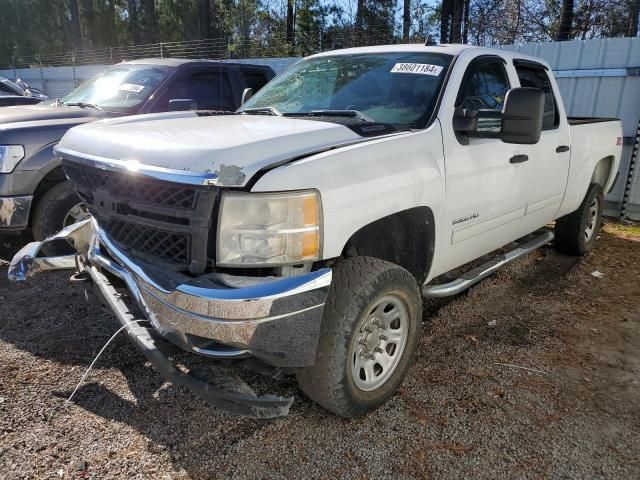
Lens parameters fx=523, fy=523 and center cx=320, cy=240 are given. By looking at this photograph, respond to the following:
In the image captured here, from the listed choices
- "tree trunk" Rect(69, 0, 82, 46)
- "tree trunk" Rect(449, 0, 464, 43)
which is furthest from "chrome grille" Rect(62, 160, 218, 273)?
"tree trunk" Rect(69, 0, 82, 46)

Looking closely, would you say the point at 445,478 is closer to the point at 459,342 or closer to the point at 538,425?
the point at 538,425

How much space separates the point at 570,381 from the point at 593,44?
601 centimetres

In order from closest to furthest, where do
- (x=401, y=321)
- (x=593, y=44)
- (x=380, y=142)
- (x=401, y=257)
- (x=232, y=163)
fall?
(x=232, y=163), (x=380, y=142), (x=401, y=321), (x=401, y=257), (x=593, y=44)

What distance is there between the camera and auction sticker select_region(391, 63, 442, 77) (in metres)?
3.39

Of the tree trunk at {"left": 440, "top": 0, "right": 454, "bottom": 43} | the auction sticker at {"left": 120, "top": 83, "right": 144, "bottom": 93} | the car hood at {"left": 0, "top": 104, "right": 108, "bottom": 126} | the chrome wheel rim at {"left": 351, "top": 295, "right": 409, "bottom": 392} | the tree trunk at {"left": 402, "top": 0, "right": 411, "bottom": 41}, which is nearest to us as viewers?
the chrome wheel rim at {"left": 351, "top": 295, "right": 409, "bottom": 392}

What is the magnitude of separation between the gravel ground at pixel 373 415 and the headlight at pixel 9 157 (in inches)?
43.8

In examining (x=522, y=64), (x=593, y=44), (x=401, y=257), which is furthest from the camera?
(x=593, y=44)

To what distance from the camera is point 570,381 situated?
320cm

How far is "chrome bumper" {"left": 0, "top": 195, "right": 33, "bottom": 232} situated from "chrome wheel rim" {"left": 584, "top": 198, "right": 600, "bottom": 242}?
537 cm

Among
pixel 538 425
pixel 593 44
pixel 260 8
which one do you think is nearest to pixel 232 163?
pixel 538 425

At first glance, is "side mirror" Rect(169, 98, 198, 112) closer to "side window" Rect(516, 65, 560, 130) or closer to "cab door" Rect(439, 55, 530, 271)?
"cab door" Rect(439, 55, 530, 271)

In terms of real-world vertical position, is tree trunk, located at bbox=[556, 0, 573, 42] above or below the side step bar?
above

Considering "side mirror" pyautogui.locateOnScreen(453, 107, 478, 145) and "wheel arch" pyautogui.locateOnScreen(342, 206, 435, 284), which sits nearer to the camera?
"wheel arch" pyautogui.locateOnScreen(342, 206, 435, 284)

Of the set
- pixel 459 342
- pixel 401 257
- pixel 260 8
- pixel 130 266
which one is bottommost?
pixel 459 342
